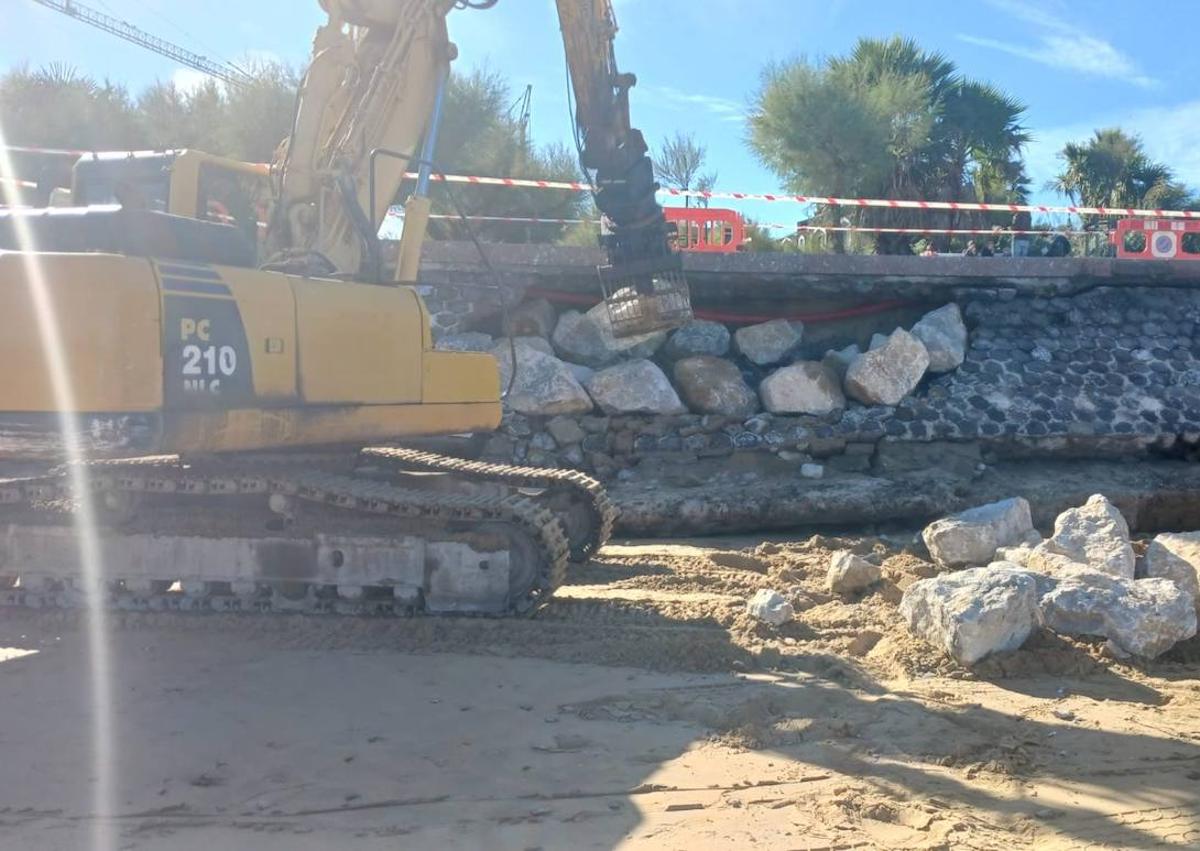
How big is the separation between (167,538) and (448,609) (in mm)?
1521

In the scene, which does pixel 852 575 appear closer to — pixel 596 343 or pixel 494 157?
pixel 596 343

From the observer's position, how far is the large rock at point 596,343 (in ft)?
34.4

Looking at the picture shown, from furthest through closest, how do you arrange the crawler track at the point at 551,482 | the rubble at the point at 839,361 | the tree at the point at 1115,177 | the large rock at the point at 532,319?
the tree at the point at 1115,177 → the large rock at the point at 532,319 → the rubble at the point at 839,361 → the crawler track at the point at 551,482

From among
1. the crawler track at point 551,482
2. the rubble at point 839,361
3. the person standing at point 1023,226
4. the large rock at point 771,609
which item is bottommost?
the large rock at point 771,609

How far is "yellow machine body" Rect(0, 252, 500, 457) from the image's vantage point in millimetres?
4730

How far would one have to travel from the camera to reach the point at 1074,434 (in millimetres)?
10172

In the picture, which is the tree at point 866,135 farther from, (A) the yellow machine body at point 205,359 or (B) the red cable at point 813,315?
(A) the yellow machine body at point 205,359

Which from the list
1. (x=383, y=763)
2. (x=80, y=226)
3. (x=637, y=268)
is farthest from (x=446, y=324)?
(x=383, y=763)

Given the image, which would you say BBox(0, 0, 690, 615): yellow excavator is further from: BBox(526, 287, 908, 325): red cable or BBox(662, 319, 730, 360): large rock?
BBox(526, 287, 908, 325): red cable

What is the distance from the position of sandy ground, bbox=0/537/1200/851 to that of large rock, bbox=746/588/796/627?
83mm

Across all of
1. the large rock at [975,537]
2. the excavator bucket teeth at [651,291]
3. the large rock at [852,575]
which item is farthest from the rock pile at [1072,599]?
the excavator bucket teeth at [651,291]

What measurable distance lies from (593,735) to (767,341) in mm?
7164

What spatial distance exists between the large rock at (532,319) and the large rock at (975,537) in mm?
4904

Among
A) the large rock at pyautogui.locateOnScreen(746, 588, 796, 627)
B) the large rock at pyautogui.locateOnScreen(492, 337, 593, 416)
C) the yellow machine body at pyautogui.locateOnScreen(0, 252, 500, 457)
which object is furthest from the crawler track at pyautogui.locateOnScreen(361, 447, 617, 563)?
the large rock at pyautogui.locateOnScreen(492, 337, 593, 416)
